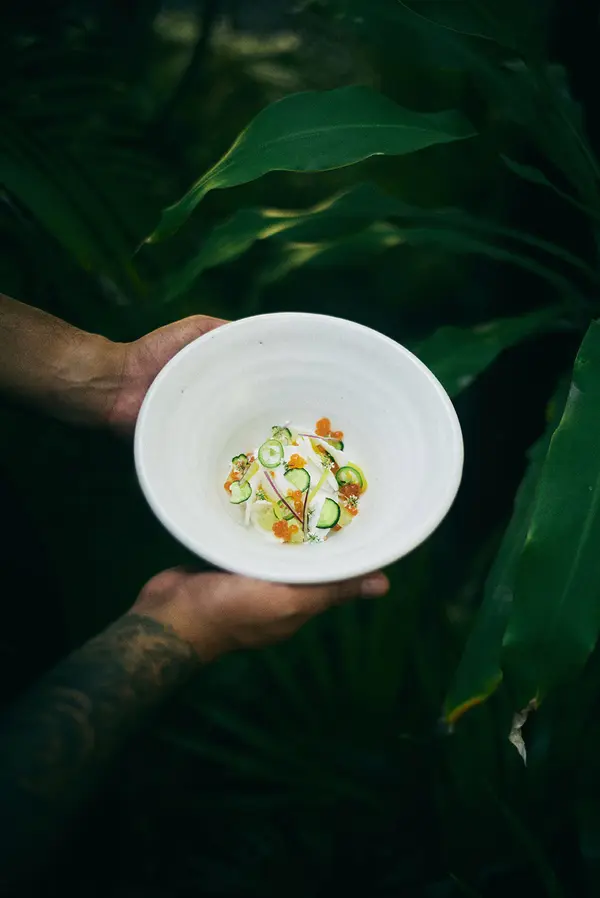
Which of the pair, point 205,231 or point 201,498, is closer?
point 201,498

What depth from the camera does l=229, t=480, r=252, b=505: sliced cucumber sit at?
26.8 inches

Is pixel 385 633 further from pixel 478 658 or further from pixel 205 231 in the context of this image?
pixel 205 231

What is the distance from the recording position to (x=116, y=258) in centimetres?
90

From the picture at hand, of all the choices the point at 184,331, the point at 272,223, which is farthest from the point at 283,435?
the point at 272,223

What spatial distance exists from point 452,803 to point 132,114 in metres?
1.02

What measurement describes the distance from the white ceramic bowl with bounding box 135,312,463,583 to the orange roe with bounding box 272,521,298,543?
0.7 inches

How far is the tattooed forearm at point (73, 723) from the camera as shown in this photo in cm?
57

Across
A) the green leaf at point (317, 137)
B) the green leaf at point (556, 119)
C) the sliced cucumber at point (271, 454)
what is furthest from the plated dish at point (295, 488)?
the green leaf at point (556, 119)

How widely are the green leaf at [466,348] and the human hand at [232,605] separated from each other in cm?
25

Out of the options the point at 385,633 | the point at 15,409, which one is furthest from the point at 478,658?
the point at 15,409

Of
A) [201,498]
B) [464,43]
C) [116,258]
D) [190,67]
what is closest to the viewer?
[201,498]

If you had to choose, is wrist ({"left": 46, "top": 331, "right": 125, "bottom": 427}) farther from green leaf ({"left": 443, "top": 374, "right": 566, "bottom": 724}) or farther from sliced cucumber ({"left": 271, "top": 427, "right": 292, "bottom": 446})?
green leaf ({"left": 443, "top": 374, "right": 566, "bottom": 724})

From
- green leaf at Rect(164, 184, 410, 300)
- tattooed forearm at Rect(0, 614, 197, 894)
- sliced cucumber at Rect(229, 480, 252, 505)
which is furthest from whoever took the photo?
green leaf at Rect(164, 184, 410, 300)

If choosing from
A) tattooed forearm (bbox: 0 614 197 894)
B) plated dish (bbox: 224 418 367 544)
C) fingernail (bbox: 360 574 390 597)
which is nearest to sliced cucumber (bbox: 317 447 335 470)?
plated dish (bbox: 224 418 367 544)
